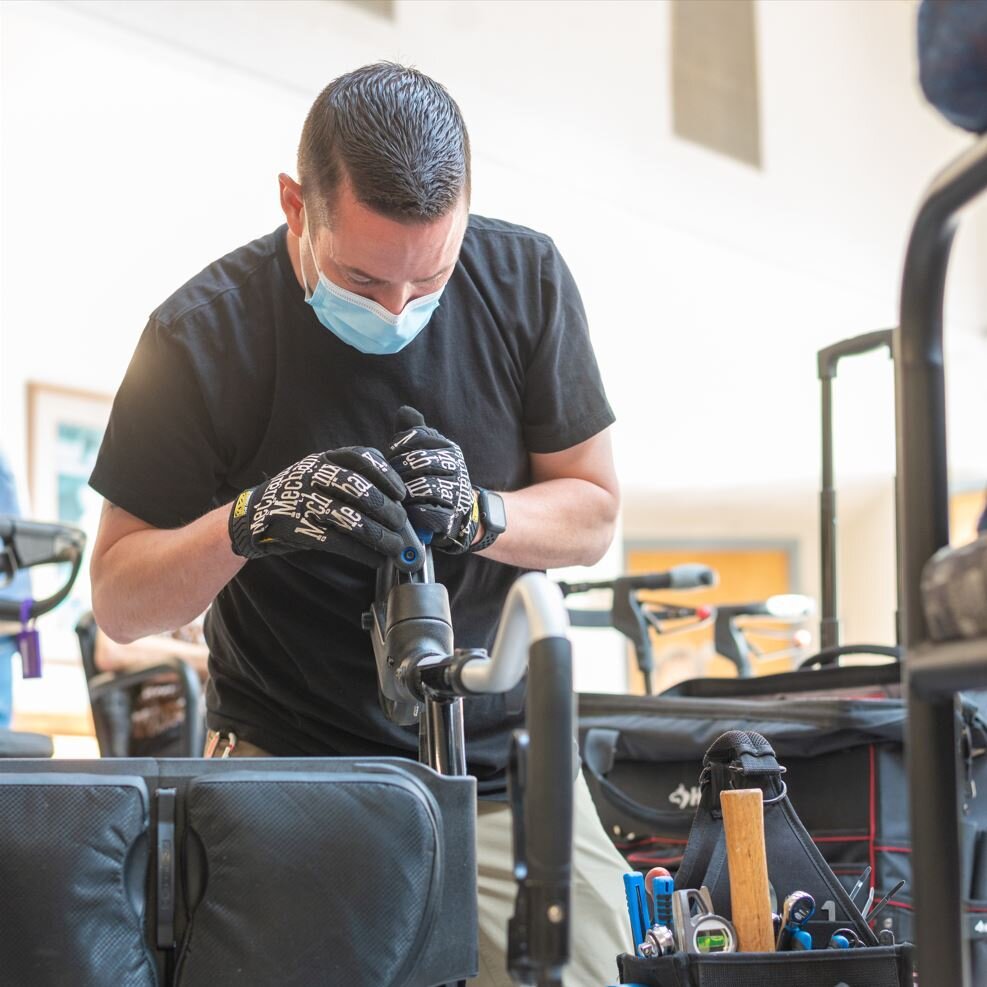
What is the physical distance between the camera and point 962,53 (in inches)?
27.3

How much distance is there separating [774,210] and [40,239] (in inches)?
96.6

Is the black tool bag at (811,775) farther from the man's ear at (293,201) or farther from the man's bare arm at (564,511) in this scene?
the man's ear at (293,201)

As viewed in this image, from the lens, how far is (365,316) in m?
1.32

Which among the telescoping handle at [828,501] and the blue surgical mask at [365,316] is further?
the telescoping handle at [828,501]

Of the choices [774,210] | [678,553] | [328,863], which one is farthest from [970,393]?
[328,863]

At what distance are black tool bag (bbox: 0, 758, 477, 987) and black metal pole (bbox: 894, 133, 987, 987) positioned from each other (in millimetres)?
350

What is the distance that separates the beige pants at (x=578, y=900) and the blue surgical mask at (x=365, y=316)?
0.45m

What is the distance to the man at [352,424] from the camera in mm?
1281

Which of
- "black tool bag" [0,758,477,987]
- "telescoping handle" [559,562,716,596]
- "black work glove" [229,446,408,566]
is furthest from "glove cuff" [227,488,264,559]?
"telescoping handle" [559,562,716,596]

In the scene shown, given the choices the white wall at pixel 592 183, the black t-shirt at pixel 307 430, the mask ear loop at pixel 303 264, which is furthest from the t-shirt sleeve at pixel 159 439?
the white wall at pixel 592 183

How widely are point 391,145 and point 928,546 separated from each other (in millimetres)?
688

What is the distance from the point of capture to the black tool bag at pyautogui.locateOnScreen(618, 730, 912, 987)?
0.98m

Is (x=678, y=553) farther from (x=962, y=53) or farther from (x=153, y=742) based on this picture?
(x=962, y=53)

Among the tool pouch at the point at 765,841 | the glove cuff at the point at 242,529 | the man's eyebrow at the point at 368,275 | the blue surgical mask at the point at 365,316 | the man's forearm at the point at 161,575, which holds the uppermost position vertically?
the man's eyebrow at the point at 368,275
